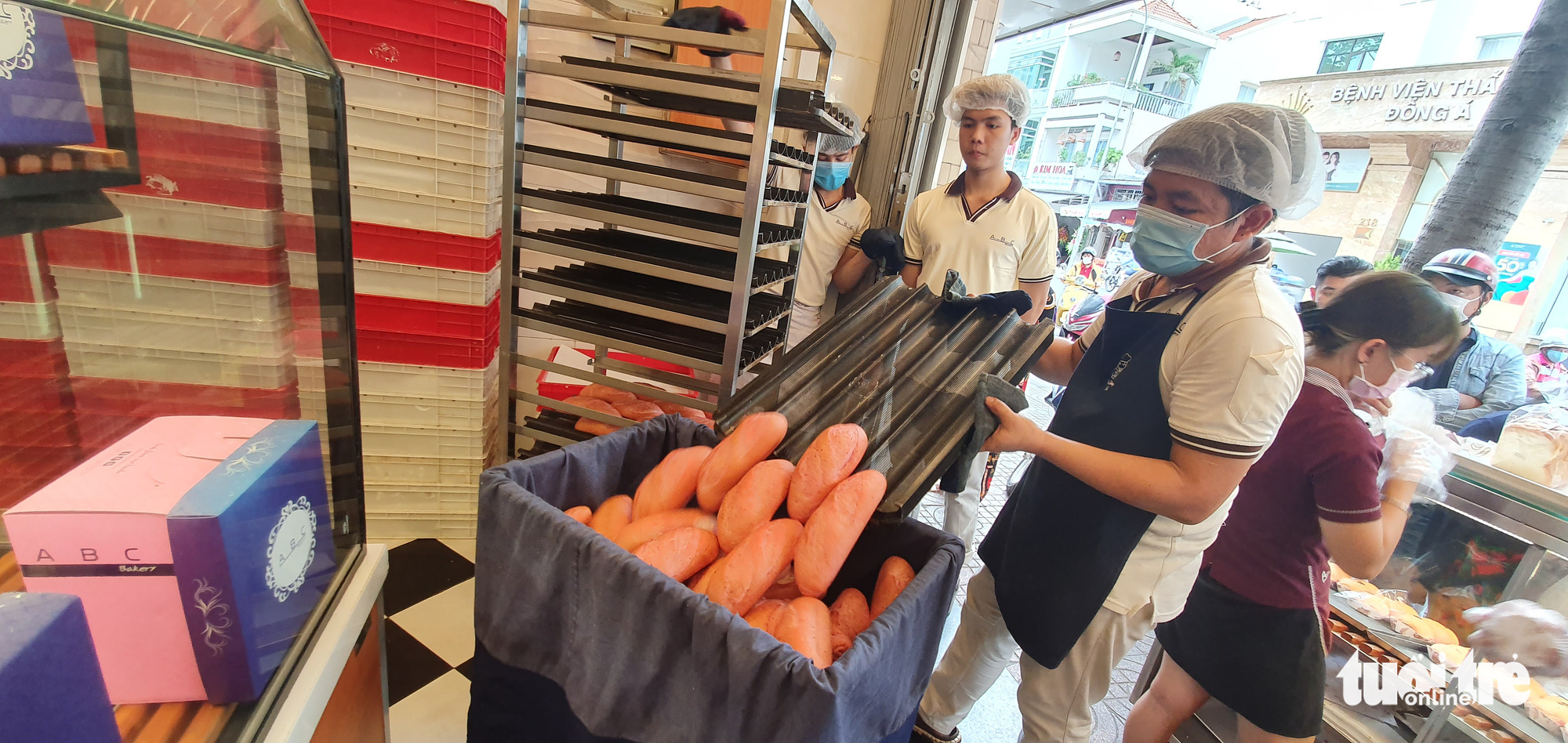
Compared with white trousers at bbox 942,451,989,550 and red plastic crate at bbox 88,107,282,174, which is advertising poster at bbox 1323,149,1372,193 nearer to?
white trousers at bbox 942,451,989,550

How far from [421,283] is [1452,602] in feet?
10.7

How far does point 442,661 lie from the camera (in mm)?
1714

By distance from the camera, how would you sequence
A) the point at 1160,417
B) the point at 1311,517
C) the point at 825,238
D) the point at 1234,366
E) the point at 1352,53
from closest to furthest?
the point at 1234,366
the point at 1160,417
the point at 1311,517
the point at 1352,53
the point at 825,238

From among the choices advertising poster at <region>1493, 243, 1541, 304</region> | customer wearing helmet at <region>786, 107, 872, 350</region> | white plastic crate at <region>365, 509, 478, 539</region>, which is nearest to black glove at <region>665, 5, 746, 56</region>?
customer wearing helmet at <region>786, 107, 872, 350</region>

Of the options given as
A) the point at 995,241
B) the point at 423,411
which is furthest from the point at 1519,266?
the point at 423,411

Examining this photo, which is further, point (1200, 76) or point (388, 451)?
point (1200, 76)

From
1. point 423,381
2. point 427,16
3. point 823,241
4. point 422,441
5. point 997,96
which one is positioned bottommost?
point 422,441

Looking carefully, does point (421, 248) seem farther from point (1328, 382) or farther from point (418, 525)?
point (1328, 382)

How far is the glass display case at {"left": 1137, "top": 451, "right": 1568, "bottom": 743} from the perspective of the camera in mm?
1426

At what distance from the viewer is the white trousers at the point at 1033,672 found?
1.28 meters

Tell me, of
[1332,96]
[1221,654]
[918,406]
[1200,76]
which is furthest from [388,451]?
[1200,76]

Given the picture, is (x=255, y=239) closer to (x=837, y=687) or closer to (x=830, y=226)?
(x=837, y=687)

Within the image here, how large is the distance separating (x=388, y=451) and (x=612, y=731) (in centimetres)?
171

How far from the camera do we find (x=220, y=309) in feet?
2.62
